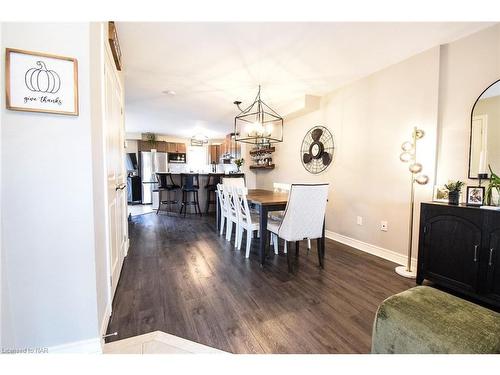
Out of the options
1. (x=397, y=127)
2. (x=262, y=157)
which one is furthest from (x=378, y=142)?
(x=262, y=157)

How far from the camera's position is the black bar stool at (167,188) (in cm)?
573

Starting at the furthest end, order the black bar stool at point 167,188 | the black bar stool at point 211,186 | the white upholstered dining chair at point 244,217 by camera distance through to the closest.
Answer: the black bar stool at point 211,186
the black bar stool at point 167,188
the white upholstered dining chair at point 244,217

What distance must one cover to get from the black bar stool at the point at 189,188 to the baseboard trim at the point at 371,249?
337 cm

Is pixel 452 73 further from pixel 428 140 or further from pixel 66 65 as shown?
pixel 66 65

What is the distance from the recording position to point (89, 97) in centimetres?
123

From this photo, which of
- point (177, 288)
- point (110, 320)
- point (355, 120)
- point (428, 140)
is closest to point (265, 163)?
point (355, 120)

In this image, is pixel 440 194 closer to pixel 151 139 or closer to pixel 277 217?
pixel 277 217

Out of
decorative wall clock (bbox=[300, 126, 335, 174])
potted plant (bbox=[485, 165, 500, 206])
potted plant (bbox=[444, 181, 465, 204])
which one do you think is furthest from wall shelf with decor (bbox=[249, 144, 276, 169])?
potted plant (bbox=[485, 165, 500, 206])

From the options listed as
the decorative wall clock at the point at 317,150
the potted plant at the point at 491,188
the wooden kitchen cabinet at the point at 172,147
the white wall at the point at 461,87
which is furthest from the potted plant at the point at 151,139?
the potted plant at the point at 491,188

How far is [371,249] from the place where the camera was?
10.1 feet

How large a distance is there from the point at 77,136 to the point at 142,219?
431 cm

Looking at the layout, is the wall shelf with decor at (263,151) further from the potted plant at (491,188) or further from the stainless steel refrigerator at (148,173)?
the potted plant at (491,188)

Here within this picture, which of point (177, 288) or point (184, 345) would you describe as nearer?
point (184, 345)

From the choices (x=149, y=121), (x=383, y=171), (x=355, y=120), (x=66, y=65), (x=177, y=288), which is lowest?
(x=177, y=288)
